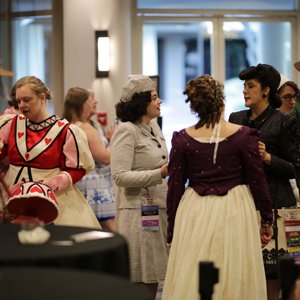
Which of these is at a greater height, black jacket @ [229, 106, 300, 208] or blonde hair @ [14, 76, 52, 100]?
blonde hair @ [14, 76, 52, 100]

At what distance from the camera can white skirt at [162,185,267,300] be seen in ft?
14.3

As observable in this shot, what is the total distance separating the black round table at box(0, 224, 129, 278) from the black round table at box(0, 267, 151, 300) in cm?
26

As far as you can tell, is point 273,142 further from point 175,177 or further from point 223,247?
point 223,247

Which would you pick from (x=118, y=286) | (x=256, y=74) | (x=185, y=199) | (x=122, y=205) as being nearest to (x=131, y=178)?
(x=122, y=205)

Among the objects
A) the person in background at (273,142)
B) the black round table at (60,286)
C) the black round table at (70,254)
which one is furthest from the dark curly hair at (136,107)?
the black round table at (60,286)

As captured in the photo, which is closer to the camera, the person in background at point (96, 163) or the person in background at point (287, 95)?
the person in background at point (287, 95)

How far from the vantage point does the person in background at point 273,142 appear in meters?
4.86

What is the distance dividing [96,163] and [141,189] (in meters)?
1.69

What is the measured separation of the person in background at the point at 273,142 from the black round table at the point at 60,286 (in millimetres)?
2191

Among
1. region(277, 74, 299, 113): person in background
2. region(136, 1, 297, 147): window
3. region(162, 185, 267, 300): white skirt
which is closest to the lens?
region(162, 185, 267, 300): white skirt

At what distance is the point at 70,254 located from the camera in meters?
3.15

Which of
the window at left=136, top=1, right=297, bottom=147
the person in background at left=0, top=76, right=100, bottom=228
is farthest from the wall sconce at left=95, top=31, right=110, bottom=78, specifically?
the person in background at left=0, top=76, right=100, bottom=228

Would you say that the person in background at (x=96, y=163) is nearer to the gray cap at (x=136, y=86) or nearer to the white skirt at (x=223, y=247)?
the gray cap at (x=136, y=86)

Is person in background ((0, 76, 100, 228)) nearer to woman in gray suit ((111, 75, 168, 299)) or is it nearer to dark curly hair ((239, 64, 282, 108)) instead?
woman in gray suit ((111, 75, 168, 299))
